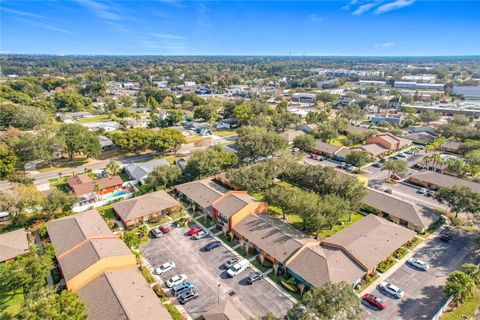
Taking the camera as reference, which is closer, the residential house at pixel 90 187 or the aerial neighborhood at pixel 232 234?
the aerial neighborhood at pixel 232 234

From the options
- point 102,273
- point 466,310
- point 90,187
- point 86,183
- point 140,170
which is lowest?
point 466,310

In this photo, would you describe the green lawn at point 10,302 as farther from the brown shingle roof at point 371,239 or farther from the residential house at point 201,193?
the brown shingle roof at point 371,239

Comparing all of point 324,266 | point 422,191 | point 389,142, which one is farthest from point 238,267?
point 389,142

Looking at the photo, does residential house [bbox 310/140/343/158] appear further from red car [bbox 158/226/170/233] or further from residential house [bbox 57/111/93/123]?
residential house [bbox 57/111/93/123]

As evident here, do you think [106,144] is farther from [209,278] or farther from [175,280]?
[209,278]

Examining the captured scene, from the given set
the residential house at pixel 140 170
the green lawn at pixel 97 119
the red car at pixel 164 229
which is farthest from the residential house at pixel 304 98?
the red car at pixel 164 229

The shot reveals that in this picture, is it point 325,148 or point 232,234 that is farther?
point 325,148
